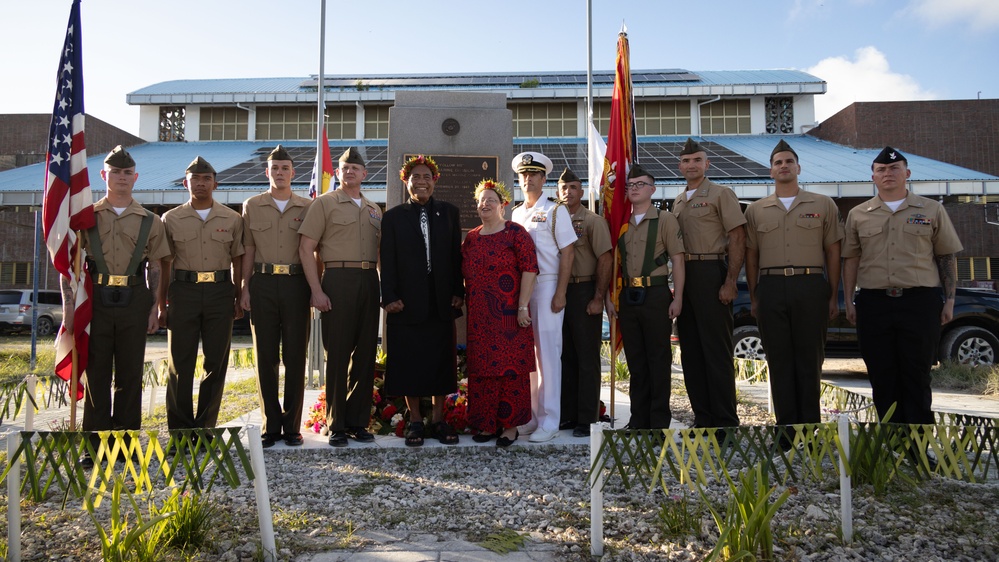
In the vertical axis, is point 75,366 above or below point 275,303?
below

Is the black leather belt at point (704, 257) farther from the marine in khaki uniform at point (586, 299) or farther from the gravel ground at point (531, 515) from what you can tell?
the gravel ground at point (531, 515)

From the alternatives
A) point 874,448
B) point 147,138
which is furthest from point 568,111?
point 874,448

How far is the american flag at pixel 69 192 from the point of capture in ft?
13.4

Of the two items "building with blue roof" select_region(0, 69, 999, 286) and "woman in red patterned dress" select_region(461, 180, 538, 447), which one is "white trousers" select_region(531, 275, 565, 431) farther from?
"building with blue roof" select_region(0, 69, 999, 286)

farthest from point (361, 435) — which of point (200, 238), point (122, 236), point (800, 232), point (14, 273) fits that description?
point (14, 273)

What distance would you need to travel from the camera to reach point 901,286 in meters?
4.01

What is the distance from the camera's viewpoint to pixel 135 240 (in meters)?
4.30

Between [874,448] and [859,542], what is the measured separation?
0.56m

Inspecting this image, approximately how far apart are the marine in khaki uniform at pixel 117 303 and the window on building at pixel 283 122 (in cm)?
1884

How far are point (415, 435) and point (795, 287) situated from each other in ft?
8.80

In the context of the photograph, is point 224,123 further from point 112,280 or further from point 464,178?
point 112,280

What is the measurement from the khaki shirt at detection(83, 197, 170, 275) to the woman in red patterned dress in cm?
204

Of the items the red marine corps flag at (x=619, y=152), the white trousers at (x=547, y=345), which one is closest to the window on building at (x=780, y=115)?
the red marine corps flag at (x=619, y=152)

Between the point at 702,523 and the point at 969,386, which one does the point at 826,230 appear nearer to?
the point at 702,523
